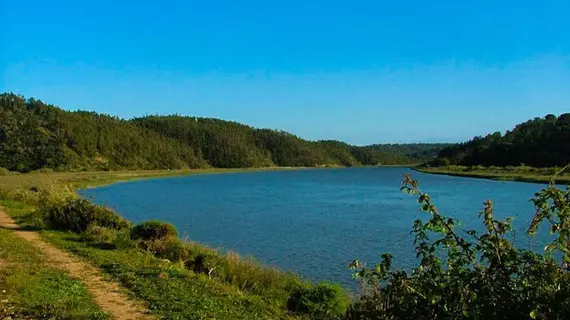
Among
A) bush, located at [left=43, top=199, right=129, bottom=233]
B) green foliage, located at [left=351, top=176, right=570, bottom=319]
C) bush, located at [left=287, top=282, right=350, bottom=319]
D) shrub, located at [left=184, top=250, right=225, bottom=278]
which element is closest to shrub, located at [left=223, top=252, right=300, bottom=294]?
shrub, located at [left=184, top=250, right=225, bottom=278]

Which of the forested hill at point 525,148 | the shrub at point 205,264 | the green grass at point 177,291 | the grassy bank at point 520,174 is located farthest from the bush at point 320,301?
the forested hill at point 525,148

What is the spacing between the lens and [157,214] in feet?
137

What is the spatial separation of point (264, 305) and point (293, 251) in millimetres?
11674

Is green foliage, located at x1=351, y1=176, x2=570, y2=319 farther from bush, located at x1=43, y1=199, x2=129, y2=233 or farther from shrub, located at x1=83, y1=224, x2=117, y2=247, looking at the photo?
bush, located at x1=43, y1=199, x2=129, y2=233

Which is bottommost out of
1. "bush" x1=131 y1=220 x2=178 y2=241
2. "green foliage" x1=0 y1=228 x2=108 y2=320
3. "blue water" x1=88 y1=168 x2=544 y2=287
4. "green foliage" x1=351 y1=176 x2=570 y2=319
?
"blue water" x1=88 y1=168 x2=544 y2=287

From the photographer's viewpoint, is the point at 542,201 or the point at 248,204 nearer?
the point at 542,201

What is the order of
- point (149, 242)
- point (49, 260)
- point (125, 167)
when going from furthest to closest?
1. point (125, 167)
2. point (149, 242)
3. point (49, 260)

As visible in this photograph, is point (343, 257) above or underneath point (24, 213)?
underneath

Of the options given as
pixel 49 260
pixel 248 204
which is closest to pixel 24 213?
pixel 49 260

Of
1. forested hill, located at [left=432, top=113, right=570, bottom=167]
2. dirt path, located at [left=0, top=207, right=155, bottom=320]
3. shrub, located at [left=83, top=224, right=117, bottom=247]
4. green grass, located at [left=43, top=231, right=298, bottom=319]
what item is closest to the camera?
dirt path, located at [left=0, top=207, right=155, bottom=320]

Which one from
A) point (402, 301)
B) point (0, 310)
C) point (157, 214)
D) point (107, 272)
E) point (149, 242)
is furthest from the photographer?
point (157, 214)

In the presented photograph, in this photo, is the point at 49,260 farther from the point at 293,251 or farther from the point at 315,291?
the point at 293,251

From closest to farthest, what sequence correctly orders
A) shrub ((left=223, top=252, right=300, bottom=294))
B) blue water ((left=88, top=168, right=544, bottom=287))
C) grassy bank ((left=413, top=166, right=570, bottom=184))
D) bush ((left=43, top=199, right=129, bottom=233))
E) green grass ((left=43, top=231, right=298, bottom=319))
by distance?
green grass ((left=43, top=231, right=298, bottom=319)) → shrub ((left=223, top=252, right=300, bottom=294)) → bush ((left=43, top=199, right=129, bottom=233)) → blue water ((left=88, top=168, right=544, bottom=287)) → grassy bank ((left=413, top=166, right=570, bottom=184))

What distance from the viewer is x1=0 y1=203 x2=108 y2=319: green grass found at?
9.35 metres
